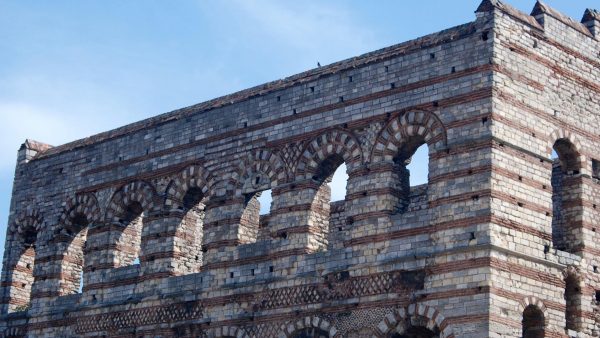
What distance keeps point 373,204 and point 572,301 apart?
4.22 metres

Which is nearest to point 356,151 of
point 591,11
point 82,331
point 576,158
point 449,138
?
point 449,138

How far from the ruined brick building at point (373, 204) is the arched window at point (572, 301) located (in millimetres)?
34

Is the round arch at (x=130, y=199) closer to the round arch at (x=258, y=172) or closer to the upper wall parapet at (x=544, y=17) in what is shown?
the round arch at (x=258, y=172)

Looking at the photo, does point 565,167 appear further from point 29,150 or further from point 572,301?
point 29,150

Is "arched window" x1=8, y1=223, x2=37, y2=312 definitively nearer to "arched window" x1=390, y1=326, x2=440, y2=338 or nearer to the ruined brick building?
the ruined brick building

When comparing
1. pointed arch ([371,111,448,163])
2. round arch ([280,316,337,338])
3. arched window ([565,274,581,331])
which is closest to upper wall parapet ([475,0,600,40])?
pointed arch ([371,111,448,163])

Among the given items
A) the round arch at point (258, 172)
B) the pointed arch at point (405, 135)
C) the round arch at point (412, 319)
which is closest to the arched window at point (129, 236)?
the round arch at point (258, 172)

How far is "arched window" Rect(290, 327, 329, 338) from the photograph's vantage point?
923 inches

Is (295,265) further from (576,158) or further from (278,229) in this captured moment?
(576,158)

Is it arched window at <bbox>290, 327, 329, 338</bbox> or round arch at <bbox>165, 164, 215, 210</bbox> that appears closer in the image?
arched window at <bbox>290, 327, 329, 338</bbox>

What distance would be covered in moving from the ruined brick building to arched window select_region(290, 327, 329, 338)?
0.13 feet

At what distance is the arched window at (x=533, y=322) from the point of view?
21797 mm

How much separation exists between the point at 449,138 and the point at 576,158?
2.83 meters

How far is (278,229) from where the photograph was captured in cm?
2491
